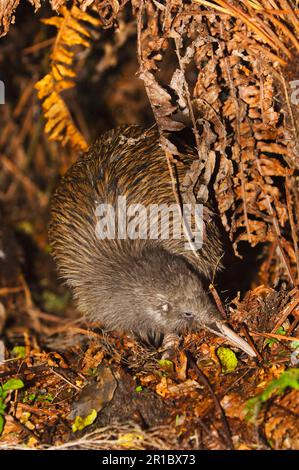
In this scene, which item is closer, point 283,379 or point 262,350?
point 283,379

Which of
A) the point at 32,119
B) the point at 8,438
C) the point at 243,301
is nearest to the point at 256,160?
the point at 243,301

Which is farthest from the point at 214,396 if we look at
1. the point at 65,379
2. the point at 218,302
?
the point at 65,379

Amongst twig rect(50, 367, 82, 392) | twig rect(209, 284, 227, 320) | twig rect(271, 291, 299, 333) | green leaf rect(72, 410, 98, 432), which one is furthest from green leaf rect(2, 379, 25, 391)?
twig rect(271, 291, 299, 333)

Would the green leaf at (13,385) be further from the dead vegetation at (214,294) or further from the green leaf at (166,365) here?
the green leaf at (166,365)

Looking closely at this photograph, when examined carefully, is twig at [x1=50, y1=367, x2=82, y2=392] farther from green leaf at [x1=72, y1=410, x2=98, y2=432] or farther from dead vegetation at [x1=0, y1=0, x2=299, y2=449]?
green leaf at [x1=72, y1=410, x2=98, y2=432]

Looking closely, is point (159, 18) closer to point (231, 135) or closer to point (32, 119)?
point (231, 135)

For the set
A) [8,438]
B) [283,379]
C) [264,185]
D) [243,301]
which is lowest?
[8,438]

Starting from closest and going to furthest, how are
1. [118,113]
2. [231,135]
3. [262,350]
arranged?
[262,350], [231,135], [118,113]
